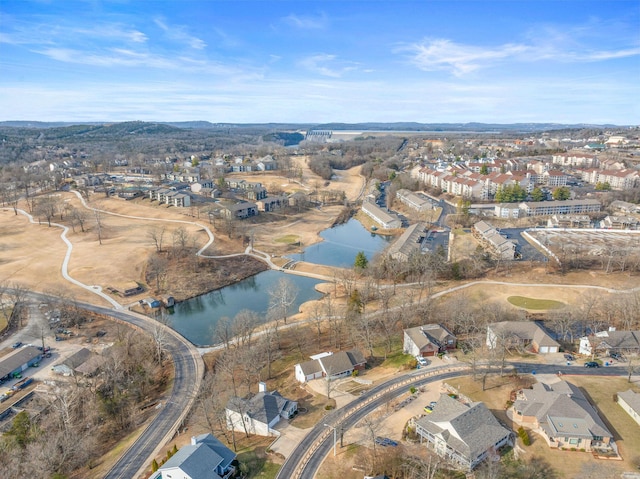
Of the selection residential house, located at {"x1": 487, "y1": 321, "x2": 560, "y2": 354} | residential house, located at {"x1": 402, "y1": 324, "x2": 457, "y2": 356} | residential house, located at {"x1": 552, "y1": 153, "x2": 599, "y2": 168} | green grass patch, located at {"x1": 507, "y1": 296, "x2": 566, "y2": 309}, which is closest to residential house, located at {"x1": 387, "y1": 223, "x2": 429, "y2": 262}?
green grass patch, located at {"x1": 507, "y1": 296, "x2": 566, "y2": 309}

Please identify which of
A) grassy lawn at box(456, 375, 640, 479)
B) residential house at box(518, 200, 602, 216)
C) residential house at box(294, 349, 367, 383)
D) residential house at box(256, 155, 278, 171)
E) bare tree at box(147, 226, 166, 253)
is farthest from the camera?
residential house at box(256, 155, 278, 171)

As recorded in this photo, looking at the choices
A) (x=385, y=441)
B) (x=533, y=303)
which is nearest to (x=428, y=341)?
(x=385, y=441)

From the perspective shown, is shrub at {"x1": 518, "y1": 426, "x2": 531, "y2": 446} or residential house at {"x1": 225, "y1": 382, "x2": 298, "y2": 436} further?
residential house at {"x1": 225, "y1": 382, "x2": 298, "y2": 436}

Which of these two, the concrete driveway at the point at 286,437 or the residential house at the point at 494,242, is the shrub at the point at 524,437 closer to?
the concrete driveway at the point at 286,437

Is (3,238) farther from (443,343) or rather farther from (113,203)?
(443,343)

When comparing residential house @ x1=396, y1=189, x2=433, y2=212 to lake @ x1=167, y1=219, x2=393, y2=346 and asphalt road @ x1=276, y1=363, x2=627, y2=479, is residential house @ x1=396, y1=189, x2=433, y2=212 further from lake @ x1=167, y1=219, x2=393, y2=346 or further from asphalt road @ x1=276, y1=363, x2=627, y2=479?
asphalt road @ x1=276, y1=363, x2=627, y2=479

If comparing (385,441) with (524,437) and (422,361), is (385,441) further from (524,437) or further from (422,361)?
(422,361)
